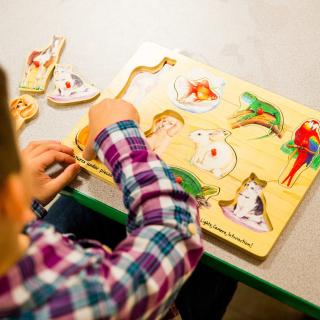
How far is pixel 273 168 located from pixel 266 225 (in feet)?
0.31

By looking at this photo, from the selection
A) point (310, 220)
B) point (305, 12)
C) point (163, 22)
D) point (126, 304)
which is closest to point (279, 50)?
point (305, 12)

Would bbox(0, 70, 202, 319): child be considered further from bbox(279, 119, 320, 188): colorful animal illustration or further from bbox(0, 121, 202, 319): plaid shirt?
bbox(279, 119, 320, 188): colorful animal illustration

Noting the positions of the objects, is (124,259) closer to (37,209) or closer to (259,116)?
(37,209)

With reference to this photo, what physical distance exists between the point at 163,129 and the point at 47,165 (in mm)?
189

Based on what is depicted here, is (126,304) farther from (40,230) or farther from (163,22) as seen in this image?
(163,22)

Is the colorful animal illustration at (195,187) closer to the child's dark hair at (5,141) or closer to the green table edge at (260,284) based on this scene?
the green table edge at (260,284)

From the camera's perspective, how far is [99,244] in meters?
0.62

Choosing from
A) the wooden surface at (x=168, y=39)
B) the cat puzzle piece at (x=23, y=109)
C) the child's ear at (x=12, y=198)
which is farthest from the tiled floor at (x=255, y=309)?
the child's ear at (x=12, y=198)

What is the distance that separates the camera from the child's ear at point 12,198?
402mm

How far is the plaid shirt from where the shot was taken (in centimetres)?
50

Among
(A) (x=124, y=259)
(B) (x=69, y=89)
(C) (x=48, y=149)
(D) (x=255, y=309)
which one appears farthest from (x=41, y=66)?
(D) (x=255, y=309)

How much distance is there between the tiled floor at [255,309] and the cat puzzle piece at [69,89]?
27.3 inches

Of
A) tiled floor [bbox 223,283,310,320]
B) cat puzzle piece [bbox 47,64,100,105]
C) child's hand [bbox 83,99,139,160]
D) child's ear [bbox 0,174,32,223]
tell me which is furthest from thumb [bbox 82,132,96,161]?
tiled floor [bbox 223,283,310,320]

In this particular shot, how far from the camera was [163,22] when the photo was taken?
3.15ft
